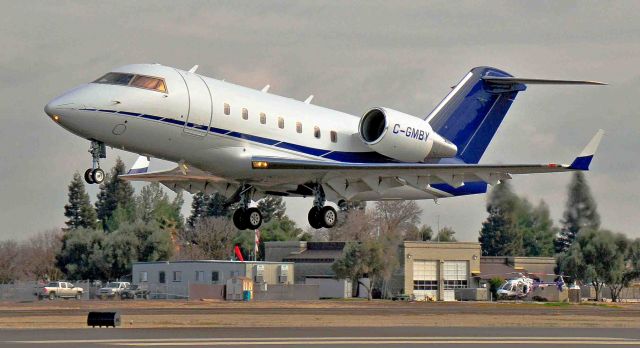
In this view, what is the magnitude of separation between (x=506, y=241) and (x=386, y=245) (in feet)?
54.7

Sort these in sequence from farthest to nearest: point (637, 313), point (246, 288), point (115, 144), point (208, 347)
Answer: point (246, 288) < point (637, 313) < point (115, 144) < point (208, 347)

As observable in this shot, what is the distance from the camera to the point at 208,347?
1308 inches

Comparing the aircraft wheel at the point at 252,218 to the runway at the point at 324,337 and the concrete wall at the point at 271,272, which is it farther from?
the concrete wall at the point at 271,272

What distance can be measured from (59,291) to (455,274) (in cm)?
2923

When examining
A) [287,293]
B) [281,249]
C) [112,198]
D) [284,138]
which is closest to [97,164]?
[284,138]

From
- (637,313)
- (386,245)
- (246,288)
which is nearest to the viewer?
(637,313)

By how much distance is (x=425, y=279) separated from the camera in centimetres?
9188

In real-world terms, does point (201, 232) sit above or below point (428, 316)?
above

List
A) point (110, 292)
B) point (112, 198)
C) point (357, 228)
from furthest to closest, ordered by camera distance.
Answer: point (112, 198)
point (357, 228)
point (110, 292)

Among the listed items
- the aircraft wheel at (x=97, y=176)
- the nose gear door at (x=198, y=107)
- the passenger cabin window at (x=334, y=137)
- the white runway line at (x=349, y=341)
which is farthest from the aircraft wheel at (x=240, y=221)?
the aircraft wheel at (x=97, y=176)

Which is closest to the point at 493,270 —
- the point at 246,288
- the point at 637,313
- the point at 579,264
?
the point at 579,264

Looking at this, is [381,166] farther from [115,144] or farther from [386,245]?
[386,245]

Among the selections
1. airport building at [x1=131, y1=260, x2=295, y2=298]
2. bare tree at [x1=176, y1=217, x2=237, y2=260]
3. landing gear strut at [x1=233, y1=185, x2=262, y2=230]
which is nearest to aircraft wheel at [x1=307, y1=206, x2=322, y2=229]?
landing gear strut at [x1=233, y1=185, x2=262, y2=230]

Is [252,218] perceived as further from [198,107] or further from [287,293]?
[287,293]
